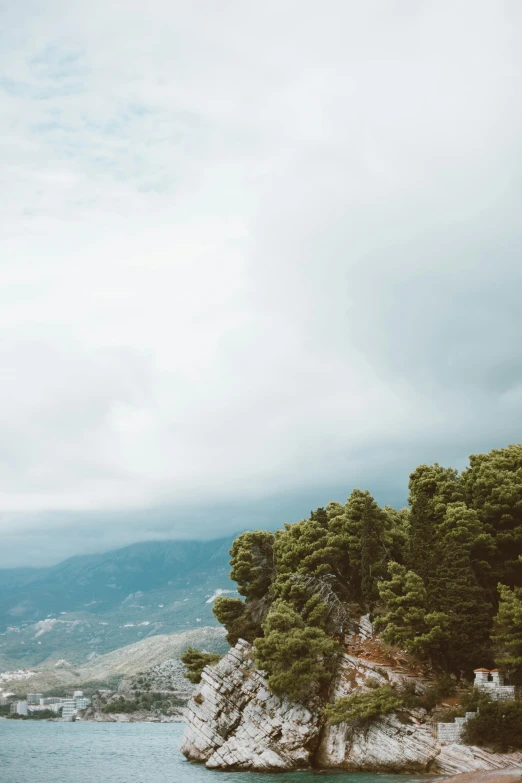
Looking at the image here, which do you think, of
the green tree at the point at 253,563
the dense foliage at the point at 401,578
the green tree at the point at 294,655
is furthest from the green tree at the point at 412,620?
the green tree at the point at 253,563

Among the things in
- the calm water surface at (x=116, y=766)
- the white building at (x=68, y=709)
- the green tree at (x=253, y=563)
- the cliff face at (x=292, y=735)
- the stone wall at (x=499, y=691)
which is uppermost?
the green tree at (x=253, y=563)

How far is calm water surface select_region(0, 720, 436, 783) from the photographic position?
45.5 metres

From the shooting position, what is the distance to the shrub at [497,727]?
42.2m

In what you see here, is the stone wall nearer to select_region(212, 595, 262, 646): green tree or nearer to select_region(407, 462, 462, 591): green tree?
select_region(407, 462, 462, 591): green tree

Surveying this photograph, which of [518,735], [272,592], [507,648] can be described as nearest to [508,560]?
[507,648]

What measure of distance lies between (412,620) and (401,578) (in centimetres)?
319

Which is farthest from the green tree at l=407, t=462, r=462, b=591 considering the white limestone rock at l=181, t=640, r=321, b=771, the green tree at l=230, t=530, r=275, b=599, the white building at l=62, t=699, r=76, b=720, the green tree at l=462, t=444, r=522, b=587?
the white building at l=62, t=699, r=76, b=720

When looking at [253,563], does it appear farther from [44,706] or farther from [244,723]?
[44,706]

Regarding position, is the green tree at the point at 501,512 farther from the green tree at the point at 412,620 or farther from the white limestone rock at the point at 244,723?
the white limestone rock at the point at 244,723

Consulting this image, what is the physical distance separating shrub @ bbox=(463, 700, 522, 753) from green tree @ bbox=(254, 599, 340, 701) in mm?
11742

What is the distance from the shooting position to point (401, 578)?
50.9 meters

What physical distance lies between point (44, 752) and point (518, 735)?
56.6m

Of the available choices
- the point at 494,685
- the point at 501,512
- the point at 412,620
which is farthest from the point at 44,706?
the point at 494,685

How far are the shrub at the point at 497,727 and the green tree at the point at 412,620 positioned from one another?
579 centimetres
